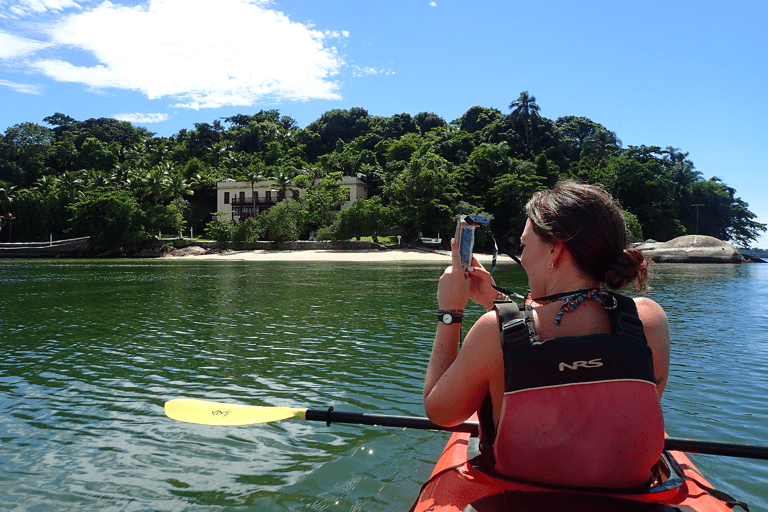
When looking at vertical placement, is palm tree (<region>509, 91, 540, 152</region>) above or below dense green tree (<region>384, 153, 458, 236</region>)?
above

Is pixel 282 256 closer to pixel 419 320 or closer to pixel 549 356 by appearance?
pixel 419 320

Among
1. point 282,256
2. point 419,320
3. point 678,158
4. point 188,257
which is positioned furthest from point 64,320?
point 678,158

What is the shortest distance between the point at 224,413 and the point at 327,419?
90cm

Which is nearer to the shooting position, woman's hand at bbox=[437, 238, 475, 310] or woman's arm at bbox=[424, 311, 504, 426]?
woman's arm at bbox=[424, 311, 504, 426]

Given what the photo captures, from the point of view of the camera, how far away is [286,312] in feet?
47.5

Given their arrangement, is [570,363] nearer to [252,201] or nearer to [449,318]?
[449,318]

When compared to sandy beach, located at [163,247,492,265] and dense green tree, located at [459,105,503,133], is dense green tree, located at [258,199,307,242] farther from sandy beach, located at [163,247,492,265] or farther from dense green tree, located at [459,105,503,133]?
dense green tree, located at [459,105,503,133]

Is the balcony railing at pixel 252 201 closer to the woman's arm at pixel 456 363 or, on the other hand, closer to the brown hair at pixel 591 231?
the woman's arm at pixel 456 363

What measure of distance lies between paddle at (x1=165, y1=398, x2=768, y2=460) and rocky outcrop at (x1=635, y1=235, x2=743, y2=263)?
58.7 metres

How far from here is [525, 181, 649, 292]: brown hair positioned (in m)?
1.91

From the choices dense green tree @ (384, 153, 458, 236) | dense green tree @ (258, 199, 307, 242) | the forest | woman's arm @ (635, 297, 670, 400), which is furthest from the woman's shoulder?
dense green tree @ (258, 199, 307, 242)

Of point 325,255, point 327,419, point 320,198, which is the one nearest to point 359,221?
point 325,255

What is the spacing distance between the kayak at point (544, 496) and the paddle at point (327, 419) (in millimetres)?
581

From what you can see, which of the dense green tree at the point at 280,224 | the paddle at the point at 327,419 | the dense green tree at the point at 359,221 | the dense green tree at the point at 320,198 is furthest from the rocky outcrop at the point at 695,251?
the paddle at the point at 327,419
